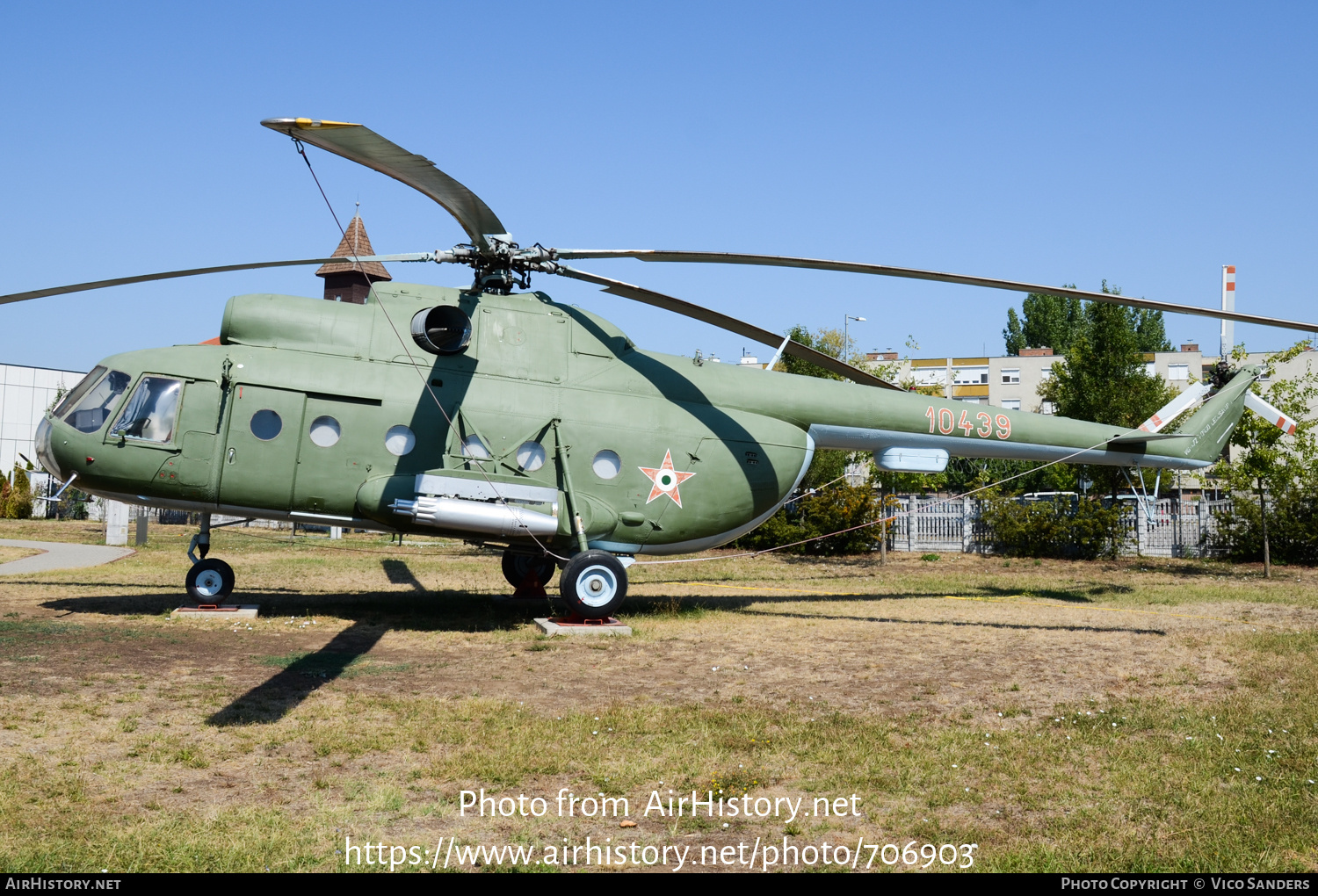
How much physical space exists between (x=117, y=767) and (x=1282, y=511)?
28983mm

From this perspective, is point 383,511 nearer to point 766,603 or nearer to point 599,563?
point 599,563

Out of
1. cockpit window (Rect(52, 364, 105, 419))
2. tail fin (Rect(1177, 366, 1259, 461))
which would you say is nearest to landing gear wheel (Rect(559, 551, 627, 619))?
cockpit window (Rect(52, 364, 105, 419))

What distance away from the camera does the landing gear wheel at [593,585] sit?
509 inches

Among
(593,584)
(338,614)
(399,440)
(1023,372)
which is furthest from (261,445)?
(1023,372)

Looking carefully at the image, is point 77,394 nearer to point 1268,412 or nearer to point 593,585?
point 593,585

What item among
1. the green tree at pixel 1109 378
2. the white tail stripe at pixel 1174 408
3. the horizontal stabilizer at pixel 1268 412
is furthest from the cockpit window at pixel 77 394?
the green tree at pixel 1109 378

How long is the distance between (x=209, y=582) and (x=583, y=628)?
18.6 ft

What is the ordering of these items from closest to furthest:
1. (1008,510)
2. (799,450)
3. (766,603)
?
(799,450)
(766,603)
(1008,510)

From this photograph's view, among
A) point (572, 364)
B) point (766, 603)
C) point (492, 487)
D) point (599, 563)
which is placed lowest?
point (766, 603)

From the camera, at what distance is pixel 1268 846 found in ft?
17.3

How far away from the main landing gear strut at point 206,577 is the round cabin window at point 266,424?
6.02 feet

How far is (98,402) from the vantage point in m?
12.7

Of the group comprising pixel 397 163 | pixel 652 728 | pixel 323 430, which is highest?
pixel 397 163
